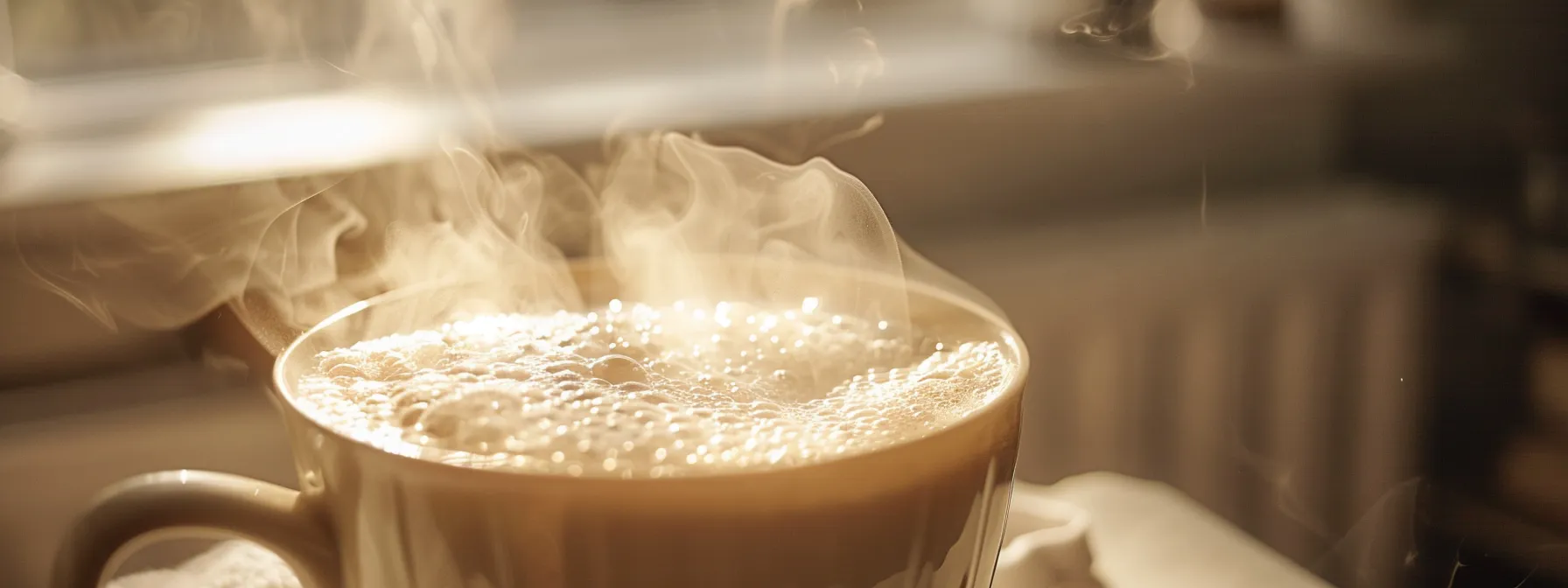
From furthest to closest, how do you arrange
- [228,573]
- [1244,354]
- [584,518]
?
[1244,354], [228,573], [584,518]

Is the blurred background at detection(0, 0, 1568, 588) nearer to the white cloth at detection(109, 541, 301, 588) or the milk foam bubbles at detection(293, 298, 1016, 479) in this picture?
the white cloth at detection(109, 541, 301, 588)

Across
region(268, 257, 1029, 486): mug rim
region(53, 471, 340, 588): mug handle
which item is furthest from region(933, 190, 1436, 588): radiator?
region(53, 471, 340, 588): mug handle

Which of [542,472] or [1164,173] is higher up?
[542,472]

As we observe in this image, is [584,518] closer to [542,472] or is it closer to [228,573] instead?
[542,472]

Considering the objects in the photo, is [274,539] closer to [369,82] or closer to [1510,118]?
[369,82]

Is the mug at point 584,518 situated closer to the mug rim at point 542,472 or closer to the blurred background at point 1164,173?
the mug rim at point 542,472

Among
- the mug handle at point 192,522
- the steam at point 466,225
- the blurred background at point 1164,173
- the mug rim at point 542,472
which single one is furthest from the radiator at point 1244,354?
the mug handle at point 192,522

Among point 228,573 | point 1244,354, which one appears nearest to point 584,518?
point 228,573

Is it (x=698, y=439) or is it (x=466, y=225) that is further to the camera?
(x=466, y=225)
